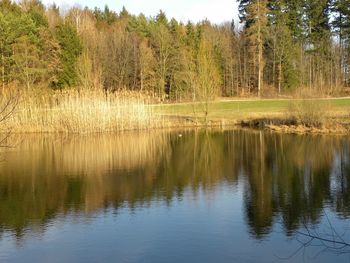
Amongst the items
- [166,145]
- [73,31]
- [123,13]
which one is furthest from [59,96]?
[123,13]

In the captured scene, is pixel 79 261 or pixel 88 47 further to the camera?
pixel 88 47

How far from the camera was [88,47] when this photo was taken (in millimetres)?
42969

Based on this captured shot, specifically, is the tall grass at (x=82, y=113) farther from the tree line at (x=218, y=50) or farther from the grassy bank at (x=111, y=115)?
the tree line at (x=218, y=50)

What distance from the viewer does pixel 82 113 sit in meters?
24.0

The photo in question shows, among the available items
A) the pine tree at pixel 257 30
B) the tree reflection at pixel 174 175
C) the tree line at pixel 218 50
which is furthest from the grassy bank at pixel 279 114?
the pine tree at pixel 257 30

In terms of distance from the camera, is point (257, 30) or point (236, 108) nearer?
point (236, 108)

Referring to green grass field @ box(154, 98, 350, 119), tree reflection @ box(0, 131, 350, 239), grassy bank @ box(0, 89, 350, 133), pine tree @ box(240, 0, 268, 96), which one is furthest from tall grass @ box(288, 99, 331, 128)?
pine tree @ box(240, 0, 268, 96)

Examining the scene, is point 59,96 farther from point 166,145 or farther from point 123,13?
point 123,13

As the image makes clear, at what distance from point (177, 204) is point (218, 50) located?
122 ft

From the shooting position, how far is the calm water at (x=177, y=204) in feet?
25.8

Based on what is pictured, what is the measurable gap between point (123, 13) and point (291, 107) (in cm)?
4281

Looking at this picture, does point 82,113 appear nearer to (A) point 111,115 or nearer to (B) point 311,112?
(A) point 111,115

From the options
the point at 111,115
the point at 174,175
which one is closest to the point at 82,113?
the point at 111,115

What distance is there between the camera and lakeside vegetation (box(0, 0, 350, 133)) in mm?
24625
